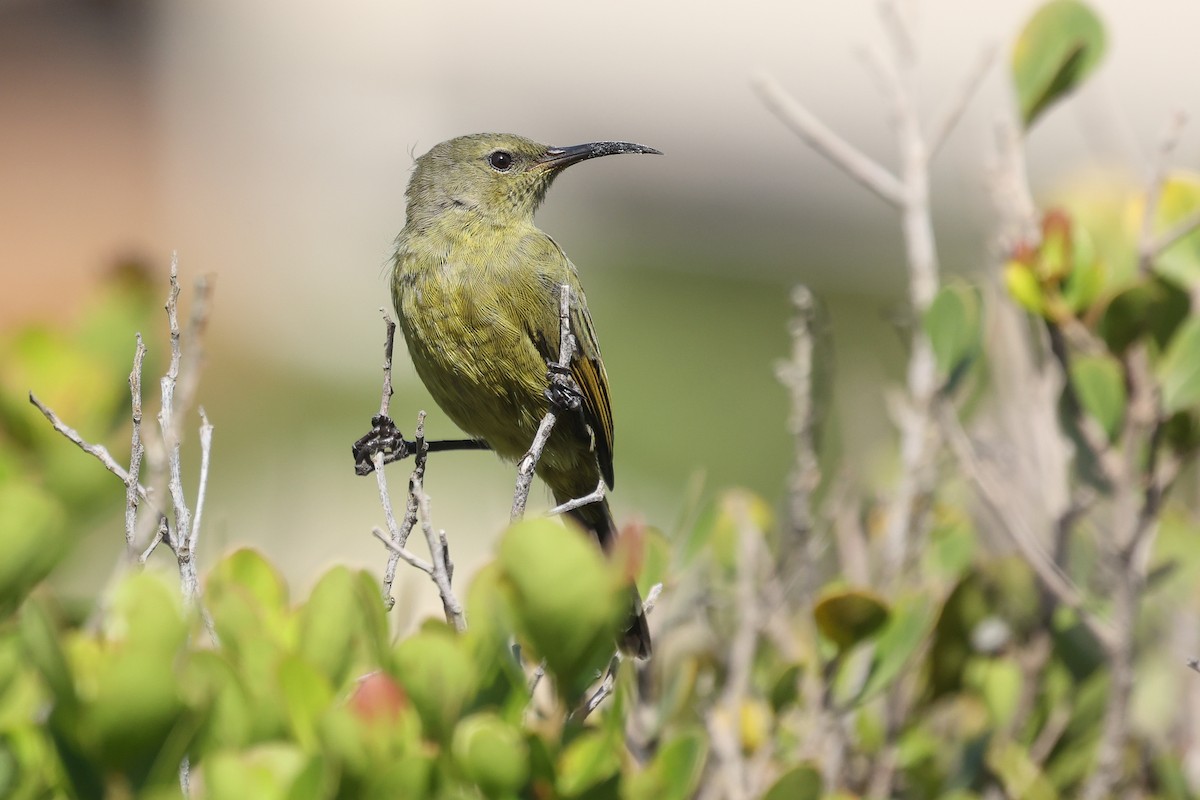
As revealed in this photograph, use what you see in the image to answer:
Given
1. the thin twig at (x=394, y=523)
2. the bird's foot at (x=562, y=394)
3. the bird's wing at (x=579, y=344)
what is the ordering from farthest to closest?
the bird's wing at (x=579, y=344), the bird's foot at (x=562, y=394), the thin twig at (x=394, y=523)

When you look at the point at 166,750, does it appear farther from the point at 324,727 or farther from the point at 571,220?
the point at 571,220

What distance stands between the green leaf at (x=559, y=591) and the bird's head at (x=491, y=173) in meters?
2.34

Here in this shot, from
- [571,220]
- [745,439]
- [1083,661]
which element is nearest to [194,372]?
[1083,661]

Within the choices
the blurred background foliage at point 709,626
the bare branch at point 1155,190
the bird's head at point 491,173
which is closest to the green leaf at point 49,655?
the blurred background foliage at point 709,626

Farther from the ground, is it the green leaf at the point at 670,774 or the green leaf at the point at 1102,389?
the green leaf at the point at 1102,389

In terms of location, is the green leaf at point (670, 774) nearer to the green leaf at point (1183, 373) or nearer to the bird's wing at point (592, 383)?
the green leaf at point (1183, 373)

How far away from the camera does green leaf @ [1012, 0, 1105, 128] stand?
252cm

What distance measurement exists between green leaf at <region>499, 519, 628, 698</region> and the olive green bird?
1.82 m

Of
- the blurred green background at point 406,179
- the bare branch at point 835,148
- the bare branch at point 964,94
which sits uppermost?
the bare branch at point 964,94

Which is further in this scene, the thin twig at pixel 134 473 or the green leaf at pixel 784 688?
the green leaf at pixel 784 688

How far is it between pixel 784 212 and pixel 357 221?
362 centimetres

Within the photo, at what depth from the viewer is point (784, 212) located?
1182 centimetres

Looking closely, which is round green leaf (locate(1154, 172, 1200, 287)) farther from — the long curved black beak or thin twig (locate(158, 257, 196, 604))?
thin twig (locate(158, 257, 196, 604))

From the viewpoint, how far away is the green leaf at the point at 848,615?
206cm
